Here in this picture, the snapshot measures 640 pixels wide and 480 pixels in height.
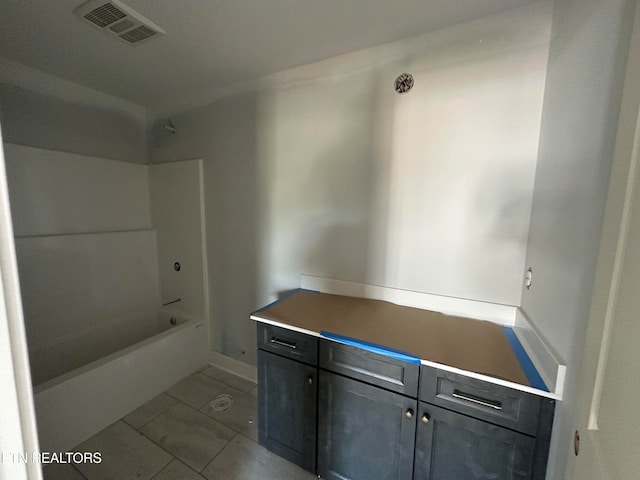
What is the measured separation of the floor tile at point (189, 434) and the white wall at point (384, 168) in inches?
21.3

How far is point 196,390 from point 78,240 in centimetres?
159

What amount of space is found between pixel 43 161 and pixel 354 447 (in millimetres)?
2851

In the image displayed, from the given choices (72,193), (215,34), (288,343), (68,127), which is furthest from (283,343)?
(68,127)

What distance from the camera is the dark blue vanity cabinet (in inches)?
36.4

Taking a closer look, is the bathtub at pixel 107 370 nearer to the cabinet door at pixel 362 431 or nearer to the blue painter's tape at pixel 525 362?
the cabinet door at pixel 362 431

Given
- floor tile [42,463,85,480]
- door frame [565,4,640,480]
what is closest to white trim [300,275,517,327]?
door frame [565,4,640,480]

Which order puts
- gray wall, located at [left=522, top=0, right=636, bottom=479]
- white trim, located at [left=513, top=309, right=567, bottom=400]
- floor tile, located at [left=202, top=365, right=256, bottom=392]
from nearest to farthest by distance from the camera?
1. gray wall, located at [left=522, top=0, right=636, bottom=479]
2. white trim, located at [left=513, top=309, right=567, bottom=400]
3. floor tile, located at [left=202, top=365, right=256, bottom=392]

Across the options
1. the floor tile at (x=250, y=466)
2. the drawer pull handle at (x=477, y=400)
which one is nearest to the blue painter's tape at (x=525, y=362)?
the drawer pull handle at (x=477, y=400)

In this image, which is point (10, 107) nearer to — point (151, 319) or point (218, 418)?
point (151, 319)

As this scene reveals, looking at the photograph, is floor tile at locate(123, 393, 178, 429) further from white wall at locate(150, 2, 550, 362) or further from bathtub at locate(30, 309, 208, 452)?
white wall at locate(150, 2, 550, 362)

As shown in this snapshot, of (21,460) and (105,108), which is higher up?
(105,108)

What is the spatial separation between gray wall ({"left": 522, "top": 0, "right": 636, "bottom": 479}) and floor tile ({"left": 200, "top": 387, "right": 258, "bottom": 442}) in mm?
1587

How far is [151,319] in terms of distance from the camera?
256 centimetres

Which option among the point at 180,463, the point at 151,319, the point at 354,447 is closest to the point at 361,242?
the point at 354,447
